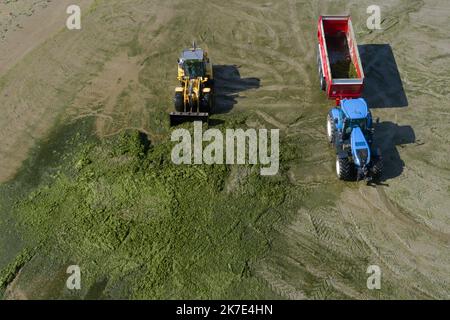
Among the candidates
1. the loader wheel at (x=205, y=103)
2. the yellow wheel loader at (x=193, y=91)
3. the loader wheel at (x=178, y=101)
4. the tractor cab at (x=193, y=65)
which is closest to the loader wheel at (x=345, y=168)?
the yellow wheel loader at (x=193, y=91)

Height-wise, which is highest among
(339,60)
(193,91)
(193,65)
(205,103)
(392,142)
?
(193,65)

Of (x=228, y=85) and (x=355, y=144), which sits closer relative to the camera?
(x=355, y=144)

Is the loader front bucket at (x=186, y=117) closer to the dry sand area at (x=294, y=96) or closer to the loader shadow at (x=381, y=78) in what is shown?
the dry sand area at (x=294, y=96)

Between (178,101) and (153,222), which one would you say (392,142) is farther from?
(153,222)

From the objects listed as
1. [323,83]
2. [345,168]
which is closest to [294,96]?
[323,83]

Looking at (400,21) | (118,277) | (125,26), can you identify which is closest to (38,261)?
(118,277)

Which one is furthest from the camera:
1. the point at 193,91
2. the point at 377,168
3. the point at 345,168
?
the point at 193,91
